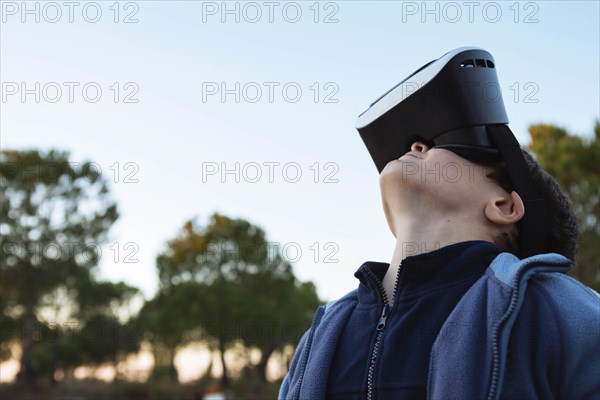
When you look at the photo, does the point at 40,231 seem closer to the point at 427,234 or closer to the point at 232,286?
the point at 232,286

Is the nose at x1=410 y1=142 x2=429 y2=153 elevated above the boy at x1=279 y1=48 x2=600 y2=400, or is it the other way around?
the nose at x1=410 y1=142 x2=429 y2=153

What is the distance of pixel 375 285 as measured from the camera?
229cm

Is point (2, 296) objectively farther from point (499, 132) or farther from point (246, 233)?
point (499, 132)

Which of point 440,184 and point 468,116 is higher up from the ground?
point 468,116

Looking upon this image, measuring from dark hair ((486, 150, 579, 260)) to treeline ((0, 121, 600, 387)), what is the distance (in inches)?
883

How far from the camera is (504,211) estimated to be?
89.7 inches

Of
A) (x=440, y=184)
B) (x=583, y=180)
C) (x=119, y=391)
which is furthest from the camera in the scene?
(x=119, y=391)

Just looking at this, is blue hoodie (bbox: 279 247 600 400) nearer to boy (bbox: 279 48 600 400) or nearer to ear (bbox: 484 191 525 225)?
boy (bbox: 279 48 600 400)

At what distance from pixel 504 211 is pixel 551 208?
7.0 inches

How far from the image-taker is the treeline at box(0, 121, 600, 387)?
29.2 meters

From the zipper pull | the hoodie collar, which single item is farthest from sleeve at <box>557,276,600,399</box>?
the zipper pull

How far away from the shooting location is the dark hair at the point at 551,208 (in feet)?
7.56

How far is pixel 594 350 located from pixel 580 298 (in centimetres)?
16

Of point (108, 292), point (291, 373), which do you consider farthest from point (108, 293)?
point (291, 373)
